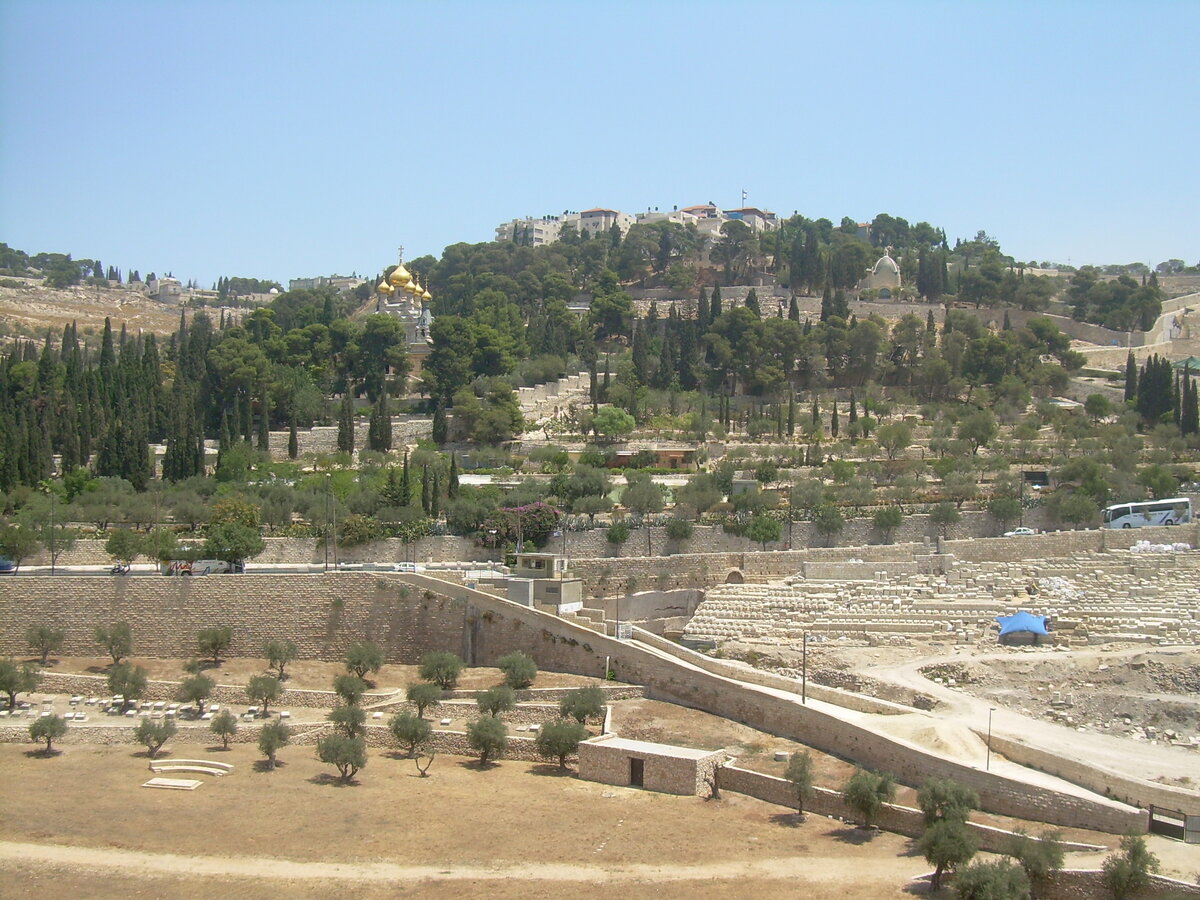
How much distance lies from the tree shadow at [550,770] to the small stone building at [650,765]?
449 millimetres

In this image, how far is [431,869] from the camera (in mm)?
21859

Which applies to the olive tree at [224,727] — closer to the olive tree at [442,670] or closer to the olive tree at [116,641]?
the olive tree at [442,670]

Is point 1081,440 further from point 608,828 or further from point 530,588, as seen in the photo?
point 608,828

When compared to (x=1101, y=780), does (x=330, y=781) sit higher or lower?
lower

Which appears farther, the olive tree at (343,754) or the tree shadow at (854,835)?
the olive tree at (343,754)

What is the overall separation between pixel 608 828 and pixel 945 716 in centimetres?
801

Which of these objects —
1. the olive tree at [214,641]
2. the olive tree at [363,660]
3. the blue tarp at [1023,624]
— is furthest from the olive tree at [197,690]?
the blue tarp at [1023,624]

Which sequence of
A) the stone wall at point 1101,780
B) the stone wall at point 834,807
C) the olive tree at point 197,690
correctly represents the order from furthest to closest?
the olive tree at point 197,690 → the stone wall at point 1101,780 → the stone wall at point 834,807

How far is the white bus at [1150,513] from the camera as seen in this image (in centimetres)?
4534

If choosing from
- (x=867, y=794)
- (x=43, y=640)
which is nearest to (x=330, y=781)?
(x=867, y=794)

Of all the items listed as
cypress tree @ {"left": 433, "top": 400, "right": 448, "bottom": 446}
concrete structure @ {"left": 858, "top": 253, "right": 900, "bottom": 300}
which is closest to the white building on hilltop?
concrete structure @ {"left": 858, "top": 253, "right": 900, "bottom": 300}

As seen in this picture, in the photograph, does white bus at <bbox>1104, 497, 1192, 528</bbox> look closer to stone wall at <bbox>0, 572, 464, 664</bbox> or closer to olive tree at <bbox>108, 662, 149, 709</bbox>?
stone wall at <bbox>0, 572, 464, 664</bbox>

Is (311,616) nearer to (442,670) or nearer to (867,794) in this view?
(442,670)

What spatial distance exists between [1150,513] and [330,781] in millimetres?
30590
